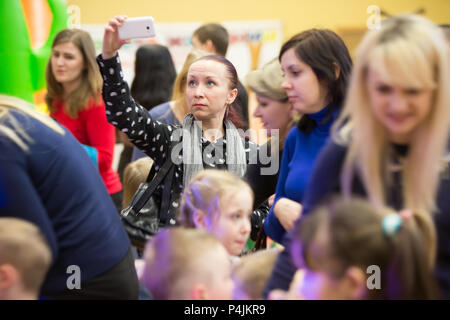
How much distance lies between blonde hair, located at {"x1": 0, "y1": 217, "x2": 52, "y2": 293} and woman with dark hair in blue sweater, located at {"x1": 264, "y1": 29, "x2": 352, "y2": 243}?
2.09 ft

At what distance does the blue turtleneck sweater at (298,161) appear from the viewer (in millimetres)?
1556

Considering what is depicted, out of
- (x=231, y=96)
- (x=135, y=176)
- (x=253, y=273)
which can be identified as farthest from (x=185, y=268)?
(x=135, y=176)

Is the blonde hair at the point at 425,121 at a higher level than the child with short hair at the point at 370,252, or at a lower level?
higher

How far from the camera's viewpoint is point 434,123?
3.27ft

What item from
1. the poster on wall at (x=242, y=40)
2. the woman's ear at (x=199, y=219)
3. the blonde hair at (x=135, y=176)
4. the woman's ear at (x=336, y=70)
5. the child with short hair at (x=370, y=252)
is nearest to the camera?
the child with short hair at (x=370, y=252)

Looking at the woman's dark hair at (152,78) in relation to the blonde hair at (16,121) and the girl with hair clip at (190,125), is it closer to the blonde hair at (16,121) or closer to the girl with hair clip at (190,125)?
the girl with hair clip at (190,125)

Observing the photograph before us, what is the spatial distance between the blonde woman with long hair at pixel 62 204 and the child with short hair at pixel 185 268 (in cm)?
18

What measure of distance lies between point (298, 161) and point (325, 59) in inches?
11.3

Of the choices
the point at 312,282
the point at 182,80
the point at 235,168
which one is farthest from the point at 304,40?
the point at 182,80

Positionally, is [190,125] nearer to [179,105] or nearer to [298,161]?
[298,161]

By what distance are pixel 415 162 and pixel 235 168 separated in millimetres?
933

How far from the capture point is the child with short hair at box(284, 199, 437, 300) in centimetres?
97

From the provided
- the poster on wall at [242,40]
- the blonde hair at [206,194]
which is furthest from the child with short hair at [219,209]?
the poster on wall at [242,40]
